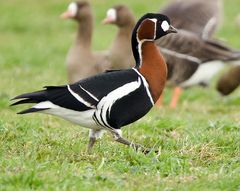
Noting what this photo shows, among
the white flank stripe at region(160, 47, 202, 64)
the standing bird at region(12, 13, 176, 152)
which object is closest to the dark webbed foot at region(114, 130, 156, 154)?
the standing bird at region(12, 13, 176, 152)

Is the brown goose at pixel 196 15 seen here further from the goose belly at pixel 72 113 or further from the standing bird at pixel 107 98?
the goose belly at pixel 72 113

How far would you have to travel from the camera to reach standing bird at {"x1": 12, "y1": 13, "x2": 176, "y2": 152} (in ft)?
20.7

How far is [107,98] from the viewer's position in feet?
20.9

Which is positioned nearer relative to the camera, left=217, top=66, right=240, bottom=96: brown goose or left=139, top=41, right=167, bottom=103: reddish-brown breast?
left=139, top=41, right=167, bottom=103: reddish-brown breast

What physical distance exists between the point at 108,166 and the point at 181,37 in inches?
247

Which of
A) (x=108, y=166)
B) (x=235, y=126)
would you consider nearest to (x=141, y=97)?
(x=108, y=166)

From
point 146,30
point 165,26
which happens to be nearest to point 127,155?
point 146,30

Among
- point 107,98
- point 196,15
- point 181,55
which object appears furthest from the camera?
point 196,15

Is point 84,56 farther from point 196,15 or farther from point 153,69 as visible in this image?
point 153,69

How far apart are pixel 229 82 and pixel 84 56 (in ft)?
8.29

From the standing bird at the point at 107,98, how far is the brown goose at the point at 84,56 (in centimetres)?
539

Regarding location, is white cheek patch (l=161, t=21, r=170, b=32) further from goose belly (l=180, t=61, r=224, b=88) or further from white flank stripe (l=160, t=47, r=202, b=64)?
goose belly (l=180, t=61, r=224, b=88)

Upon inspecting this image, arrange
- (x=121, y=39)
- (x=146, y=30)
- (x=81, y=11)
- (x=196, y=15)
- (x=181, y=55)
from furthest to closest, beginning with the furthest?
(x=81, y=11) < (x=196, y=15) < (x=121, y=39) < (x=181, y=55) < (x=146, y=30)

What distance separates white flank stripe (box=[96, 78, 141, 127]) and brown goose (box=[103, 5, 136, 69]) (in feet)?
18.8
